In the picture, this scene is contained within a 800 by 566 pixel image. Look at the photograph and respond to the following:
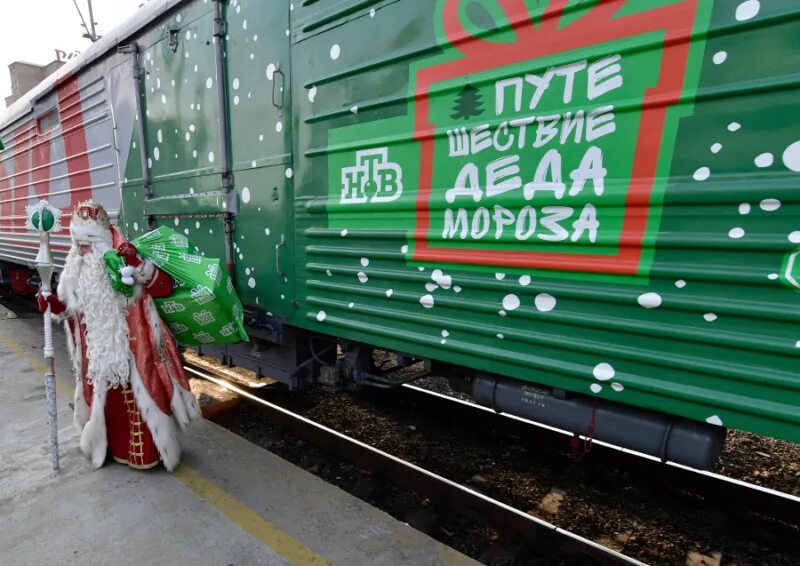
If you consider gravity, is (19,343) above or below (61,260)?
below

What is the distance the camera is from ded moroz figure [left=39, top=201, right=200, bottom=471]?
8.39ft

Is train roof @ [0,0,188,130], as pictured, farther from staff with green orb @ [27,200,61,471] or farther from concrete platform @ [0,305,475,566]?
concrete platform @ [0,305,475,566]

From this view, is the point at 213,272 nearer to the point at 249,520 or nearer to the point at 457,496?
the point at 249,520

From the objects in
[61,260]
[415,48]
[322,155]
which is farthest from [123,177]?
[415,48]

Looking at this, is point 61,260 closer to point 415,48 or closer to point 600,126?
point 415,48

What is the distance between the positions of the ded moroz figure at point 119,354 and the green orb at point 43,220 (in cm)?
17

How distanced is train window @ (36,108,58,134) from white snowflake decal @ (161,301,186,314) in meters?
4.10

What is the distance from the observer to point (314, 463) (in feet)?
10.7

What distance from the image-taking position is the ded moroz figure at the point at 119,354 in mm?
2557

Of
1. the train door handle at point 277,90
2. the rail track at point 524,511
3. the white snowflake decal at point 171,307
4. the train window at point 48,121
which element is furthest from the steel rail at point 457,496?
the train window at point 48,121

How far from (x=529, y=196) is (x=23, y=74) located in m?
19.4

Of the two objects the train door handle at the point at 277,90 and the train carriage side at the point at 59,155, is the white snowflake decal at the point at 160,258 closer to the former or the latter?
the train door handle at the point at 277,90

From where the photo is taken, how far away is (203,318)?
2.60 m

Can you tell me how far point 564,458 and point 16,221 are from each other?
297 inches
